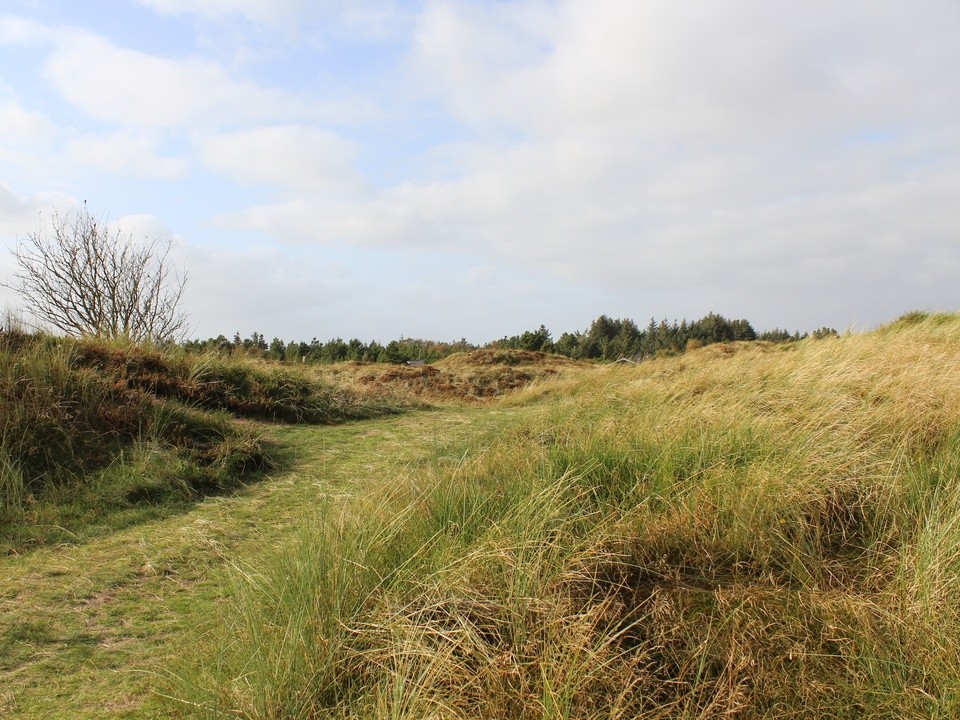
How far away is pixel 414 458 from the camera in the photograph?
251 inches

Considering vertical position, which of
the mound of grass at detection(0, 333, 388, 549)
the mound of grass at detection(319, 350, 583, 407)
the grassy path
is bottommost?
the grassy path

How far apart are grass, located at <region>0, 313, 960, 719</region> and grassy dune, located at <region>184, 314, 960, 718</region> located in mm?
15

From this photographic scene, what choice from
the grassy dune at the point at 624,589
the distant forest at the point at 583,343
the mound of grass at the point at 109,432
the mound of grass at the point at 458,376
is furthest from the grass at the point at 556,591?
the distant forest at the point at 583,343

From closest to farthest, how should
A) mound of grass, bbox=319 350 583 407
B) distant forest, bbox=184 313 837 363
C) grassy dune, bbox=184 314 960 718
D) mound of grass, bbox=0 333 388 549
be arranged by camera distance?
grassy dune, bbox=184 314 960 718 → mound of grass, bbox=0 333 388 549 → mound of grass, bbox=319 350 583 407 → distant forest, bbox=184 313 837 363

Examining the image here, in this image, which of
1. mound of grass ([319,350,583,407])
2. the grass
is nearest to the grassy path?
the grass

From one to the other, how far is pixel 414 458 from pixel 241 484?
1645 millimetres

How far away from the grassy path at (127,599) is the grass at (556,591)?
2cm

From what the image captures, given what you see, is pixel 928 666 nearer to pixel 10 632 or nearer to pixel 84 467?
pixel 10 632

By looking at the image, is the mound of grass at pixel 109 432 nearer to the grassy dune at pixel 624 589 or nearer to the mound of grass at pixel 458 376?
the grassy dune at pixel 624 589

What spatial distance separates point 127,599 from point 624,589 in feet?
9.22

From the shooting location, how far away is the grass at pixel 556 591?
112 inches

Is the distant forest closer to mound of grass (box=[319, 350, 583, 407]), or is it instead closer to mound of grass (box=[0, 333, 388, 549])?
mound of grass (box=[319, 350, 583, 407])

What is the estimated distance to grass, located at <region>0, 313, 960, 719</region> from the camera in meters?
2.86

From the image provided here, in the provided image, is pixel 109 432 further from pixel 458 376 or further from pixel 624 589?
pixel 458 376
